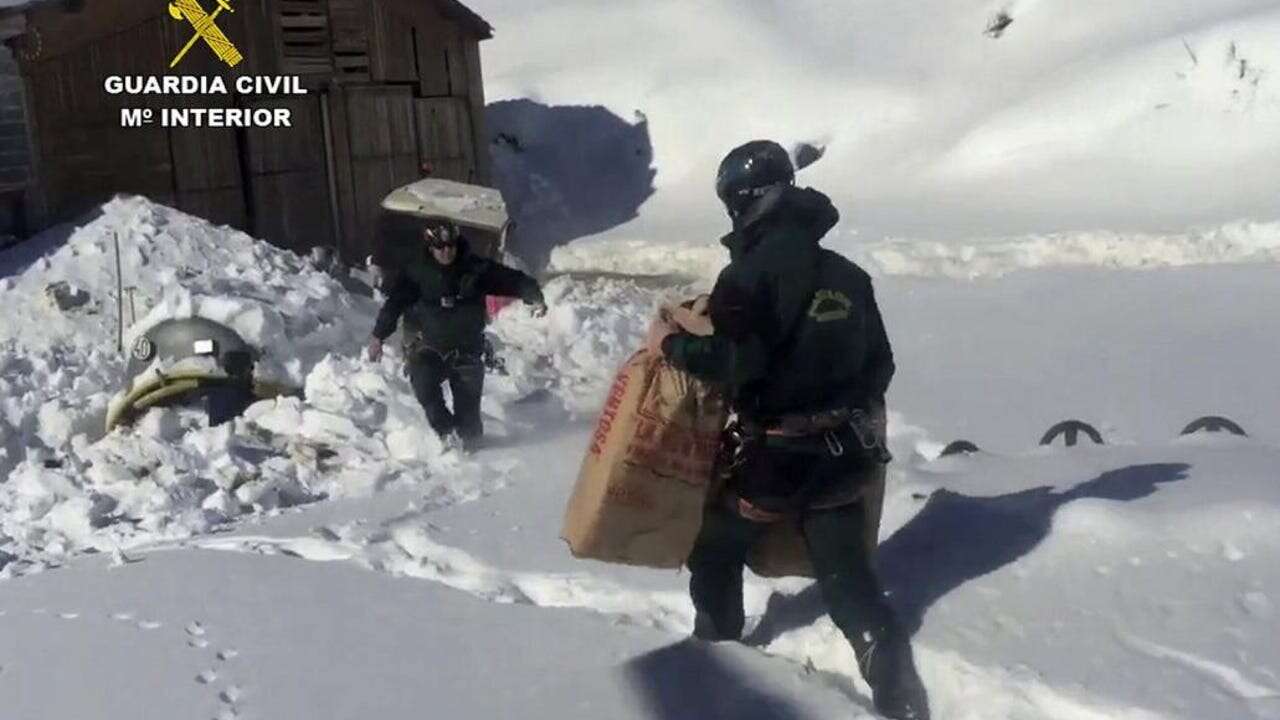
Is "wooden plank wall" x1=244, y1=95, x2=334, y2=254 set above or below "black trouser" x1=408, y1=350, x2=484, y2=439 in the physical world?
above

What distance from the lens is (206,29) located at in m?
17.2

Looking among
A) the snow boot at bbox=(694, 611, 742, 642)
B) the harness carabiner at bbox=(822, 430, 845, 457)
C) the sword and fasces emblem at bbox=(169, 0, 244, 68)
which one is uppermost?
the sword and fasces emblem at bbox=(169, 0, 244, 68)

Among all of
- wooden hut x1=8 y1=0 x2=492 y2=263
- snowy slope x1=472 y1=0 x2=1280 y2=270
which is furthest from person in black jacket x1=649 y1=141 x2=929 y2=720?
wooden hut x1=8 y1=0 x2=492 y2=263

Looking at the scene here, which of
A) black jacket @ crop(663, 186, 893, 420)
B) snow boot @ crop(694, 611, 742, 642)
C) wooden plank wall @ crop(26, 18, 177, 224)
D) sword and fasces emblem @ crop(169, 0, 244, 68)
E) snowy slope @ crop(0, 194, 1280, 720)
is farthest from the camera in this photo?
sword and fasces emblem @ crop(169, 0, 244, 68)

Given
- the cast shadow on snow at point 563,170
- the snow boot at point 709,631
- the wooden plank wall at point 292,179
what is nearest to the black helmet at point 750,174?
the snow boot at point 709,631

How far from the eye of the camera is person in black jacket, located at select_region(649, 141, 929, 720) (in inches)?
168

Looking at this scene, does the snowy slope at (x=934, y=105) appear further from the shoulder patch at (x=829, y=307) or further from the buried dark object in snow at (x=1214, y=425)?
the shoulder patch at (x=829, y=307)

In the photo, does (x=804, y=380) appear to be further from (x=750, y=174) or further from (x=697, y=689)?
(x=697, y=689)

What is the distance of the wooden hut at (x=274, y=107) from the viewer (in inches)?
622

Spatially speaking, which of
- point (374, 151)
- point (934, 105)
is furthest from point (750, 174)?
point (934, 105)

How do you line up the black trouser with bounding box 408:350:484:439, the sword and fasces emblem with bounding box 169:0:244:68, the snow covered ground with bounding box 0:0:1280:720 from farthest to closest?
1. the sword and fasces emblem with bounding box 169:0:244:68
2. the black trouser with bounding box 408:350:484:439
3. the snow covered ground with bounding box 0:0:1280:720

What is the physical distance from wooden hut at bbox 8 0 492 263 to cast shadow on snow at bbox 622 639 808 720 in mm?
12422

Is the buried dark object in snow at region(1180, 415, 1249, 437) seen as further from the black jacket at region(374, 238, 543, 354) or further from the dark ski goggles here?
the dark ski goggles

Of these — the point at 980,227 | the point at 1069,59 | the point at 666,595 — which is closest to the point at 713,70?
the point at 1069,59
